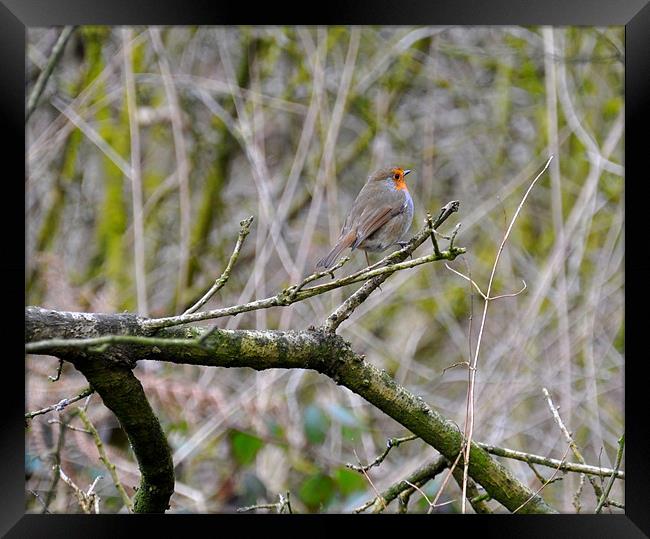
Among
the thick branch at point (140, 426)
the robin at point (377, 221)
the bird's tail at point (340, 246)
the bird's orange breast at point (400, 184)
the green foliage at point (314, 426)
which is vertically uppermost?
the bird's orange breast at point (400, 184)

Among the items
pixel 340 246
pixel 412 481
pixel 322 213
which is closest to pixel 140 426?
pixel 412 481

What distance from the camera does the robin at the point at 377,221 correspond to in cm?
345

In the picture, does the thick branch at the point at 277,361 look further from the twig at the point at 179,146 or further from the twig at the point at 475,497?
the twig at the point at 179,146

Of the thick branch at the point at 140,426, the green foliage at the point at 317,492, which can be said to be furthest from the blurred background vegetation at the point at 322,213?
the thick branch at the point at 140,426

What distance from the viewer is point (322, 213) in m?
5.03

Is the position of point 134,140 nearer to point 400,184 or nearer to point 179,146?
point 179,146

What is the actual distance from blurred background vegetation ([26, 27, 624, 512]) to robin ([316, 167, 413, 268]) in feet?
1.36

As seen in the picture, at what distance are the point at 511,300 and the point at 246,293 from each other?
163cm

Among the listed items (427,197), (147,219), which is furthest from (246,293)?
(427,197)
